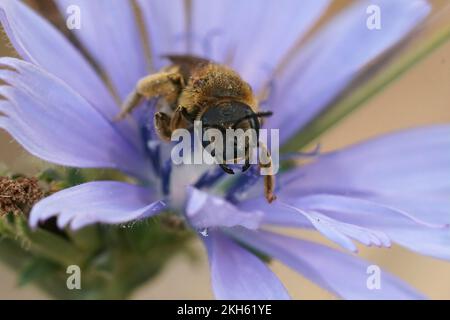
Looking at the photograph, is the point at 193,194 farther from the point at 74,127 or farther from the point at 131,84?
the point at 131,84

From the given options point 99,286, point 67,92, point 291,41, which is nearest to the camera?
point 67,92

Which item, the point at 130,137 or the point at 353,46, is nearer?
the point at 130,137

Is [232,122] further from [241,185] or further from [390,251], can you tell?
[390,251]

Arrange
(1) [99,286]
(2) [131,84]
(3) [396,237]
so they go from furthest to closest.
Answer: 1. (2) [131,84]
2. (1) [99,286]
3. (3) [396,237]

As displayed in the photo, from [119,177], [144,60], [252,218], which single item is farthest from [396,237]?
[144,60]

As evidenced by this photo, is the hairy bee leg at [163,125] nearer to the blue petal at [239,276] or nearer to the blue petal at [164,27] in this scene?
the blue petal at [239,276]

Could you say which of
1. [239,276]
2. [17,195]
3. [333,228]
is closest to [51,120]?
[17,195]

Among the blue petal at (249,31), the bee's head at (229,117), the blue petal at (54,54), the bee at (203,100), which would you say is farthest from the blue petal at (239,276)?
the blue petal at (249,31)
